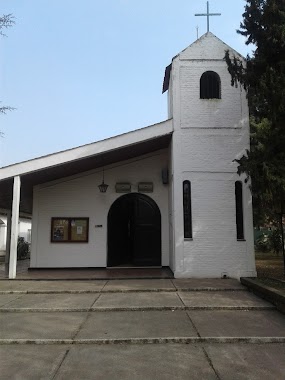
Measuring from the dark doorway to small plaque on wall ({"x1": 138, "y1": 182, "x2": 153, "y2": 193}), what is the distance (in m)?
0.30

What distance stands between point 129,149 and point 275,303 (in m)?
7.05

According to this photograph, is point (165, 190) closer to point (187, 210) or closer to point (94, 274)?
point (187, 210)

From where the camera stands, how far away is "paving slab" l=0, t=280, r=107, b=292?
9461 mm

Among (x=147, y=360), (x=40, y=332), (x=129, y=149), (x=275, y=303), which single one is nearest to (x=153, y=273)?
(x=129, y=149)

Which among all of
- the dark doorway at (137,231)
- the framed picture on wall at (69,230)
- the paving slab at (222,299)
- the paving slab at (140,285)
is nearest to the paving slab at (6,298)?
the paving slab at (140,285)

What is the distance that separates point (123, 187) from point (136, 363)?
32.0 feet

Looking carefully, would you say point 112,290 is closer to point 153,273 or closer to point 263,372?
point 153,273

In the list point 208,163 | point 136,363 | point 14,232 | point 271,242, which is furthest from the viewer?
point 271,242

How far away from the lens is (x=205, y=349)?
537 cm

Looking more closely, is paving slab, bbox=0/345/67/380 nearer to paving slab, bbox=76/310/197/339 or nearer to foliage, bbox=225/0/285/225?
A: paving slab, bbox=76/310/197/339

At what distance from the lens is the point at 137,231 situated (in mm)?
14469

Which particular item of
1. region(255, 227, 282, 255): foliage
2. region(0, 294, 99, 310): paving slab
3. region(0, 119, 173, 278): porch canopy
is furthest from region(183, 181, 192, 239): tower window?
region(255, 227, 282, 255): foliage

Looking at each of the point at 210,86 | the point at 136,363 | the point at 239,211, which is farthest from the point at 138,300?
the point at 210,86

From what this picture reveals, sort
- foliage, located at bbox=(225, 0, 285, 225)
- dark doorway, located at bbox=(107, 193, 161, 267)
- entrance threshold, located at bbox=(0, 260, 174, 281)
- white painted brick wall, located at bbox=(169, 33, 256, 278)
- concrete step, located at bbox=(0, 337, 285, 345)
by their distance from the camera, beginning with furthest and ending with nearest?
dark doorway, located at bbox=(107, 193, 161, 267) < white painted brick wall, located at bbox=(169, 33, 256, 278) < entrance threshold, located at bbox=(0, 260, 174, 281) < foliage, located at bbox=(225, 0, 285, 225) < concrete step, located at bbox=(0, 337, 285, 345)
